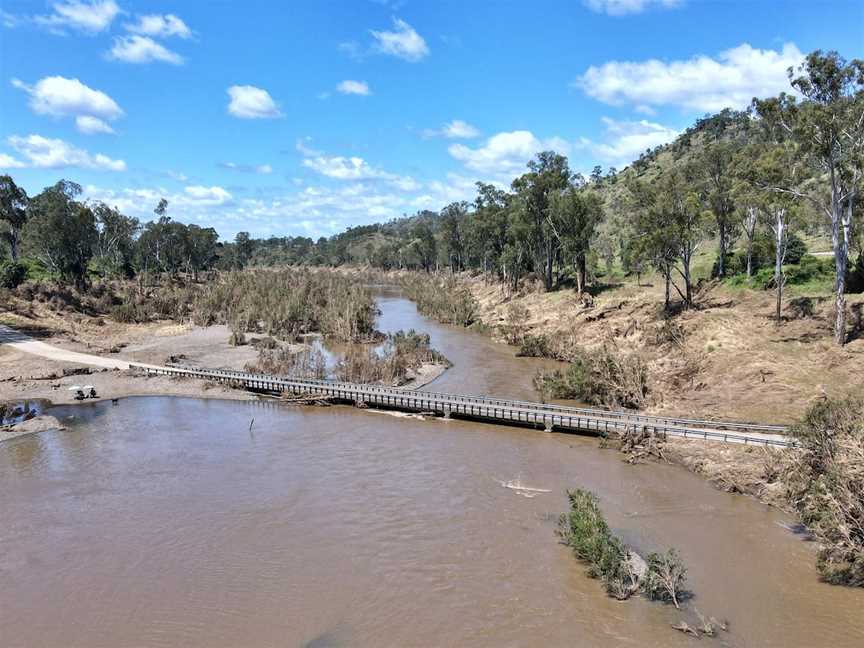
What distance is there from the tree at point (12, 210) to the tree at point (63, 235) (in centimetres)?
949

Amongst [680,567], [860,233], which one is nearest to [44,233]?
[680,567]

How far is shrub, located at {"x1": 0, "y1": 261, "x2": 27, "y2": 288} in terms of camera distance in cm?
6322

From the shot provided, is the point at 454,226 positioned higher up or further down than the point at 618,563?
higher up

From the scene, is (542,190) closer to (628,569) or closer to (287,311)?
(287,311)

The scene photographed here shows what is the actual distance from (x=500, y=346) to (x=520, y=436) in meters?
26.9

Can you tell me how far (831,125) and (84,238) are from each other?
255 feet

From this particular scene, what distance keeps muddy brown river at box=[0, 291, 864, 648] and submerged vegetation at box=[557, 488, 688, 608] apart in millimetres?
481

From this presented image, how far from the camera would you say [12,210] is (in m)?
79.9

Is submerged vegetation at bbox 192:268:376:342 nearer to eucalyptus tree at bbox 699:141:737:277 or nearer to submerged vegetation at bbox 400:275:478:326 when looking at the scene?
submerged vegetation at bbox 400:275:478:326

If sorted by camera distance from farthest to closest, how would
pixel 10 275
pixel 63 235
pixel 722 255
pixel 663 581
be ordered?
1. pixel 63 235
2. pixel 10 275
3. pixel 722 255
4. pixel 663 581

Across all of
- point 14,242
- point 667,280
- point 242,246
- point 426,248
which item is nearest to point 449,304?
point 667,280

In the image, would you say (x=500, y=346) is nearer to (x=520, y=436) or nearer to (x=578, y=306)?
(x=578, y=306)

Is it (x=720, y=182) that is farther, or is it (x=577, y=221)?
(x=577, y=221)

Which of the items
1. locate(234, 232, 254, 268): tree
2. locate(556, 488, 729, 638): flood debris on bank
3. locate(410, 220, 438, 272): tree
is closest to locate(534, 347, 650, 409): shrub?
locate(556, 488, 729, 638): flood debris on bank
